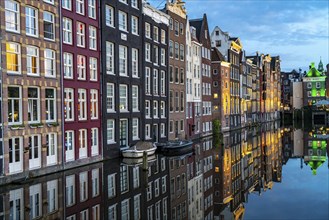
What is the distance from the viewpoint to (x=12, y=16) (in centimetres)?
2714

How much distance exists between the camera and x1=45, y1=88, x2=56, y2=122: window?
3027 centimetres

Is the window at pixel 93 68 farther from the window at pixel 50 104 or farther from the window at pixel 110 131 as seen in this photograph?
the window at pixel 50 104

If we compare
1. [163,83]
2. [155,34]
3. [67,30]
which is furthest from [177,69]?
[67,30]

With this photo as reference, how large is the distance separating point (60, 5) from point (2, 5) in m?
6.09

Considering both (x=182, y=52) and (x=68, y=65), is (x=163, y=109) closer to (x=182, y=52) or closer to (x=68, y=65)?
(x=182, y=52)

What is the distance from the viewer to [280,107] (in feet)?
493

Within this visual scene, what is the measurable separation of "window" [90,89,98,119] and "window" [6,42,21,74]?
367 inches

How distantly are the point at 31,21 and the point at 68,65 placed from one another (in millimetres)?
5361

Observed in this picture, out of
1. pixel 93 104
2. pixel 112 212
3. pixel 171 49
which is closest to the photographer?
pixel 112 212

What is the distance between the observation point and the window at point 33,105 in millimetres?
28422

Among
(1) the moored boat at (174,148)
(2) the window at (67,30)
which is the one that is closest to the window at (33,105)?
(2) the window at (67,30)

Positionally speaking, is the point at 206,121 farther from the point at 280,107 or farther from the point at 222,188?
the point at 280,107

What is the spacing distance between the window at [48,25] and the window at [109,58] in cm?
827

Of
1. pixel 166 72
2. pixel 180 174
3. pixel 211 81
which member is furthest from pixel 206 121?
pixel 180 174
